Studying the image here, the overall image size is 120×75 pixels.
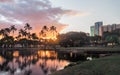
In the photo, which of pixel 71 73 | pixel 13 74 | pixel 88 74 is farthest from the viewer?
pixel 13 74

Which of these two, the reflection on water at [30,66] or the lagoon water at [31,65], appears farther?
the lagoon water at [31,65]

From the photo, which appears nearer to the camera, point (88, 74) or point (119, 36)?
point (88, 74)

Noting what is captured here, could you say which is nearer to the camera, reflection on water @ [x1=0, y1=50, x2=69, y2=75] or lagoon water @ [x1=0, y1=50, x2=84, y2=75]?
reflection on water @ [x1=0, y1=50, x2=69, y2=75]

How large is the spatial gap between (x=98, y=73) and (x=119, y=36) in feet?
533

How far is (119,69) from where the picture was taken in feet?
79.6

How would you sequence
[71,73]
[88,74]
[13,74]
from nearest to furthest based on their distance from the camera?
[88,74] → [71,73] → [13,74]

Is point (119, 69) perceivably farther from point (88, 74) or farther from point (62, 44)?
point (62, 44)

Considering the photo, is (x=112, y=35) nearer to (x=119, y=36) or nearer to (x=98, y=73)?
(x=119, y=36)

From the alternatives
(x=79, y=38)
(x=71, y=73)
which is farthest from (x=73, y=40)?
(x=71, y=73)

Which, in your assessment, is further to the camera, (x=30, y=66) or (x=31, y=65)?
(x=31, y=65)

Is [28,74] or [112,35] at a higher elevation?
[112,35]

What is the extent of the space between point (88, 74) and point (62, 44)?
156 metres

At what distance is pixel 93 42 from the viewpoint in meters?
198

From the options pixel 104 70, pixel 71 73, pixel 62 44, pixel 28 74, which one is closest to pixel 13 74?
pixel 28 74
